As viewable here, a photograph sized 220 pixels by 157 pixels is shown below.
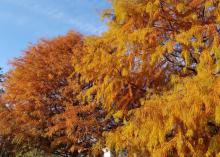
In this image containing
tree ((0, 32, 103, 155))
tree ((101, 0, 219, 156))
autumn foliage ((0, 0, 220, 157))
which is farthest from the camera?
tree ((0, 32, 103, 155))

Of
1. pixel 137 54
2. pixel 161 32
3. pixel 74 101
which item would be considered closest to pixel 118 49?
pixel 137 54

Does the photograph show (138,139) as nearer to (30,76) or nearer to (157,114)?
(157,114)

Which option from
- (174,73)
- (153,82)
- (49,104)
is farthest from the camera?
(49,104)

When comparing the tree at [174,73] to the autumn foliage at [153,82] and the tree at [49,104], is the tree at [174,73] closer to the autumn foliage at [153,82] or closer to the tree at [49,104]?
the autumn foliage at [153,82]

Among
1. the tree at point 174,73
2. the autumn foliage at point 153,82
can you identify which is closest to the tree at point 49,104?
the autumn foliage at point 153,82

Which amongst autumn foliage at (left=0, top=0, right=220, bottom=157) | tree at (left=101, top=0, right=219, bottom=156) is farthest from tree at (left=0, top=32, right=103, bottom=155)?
tree at (left=101, top=0, right=219, bottom=156)

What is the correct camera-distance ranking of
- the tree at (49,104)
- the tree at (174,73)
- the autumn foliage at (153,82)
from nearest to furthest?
1. the tree at (174,73)
2. the autumn foliage at (153,82)
3. the tree at (49,104)

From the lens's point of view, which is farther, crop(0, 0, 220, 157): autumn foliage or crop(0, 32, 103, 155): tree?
crop(0, 32, 103, 155): tree

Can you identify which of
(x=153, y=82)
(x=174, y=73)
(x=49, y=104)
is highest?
(x=174, y=73)

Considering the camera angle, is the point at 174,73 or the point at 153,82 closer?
the point at 174,73

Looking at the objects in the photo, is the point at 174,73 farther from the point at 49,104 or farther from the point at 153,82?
the point at 49,104

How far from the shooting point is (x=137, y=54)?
10.7 metres

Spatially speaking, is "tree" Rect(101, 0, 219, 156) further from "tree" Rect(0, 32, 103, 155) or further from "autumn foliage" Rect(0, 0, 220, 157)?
"tree" Rect(0, 32, 103, 155)

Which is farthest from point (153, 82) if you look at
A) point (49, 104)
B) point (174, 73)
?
point (49, 104)
